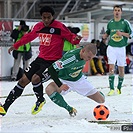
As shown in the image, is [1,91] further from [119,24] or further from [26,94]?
[119,24]

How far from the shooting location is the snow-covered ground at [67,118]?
6.20m

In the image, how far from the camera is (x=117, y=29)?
34.9ft

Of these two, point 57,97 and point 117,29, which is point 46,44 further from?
point 117,29

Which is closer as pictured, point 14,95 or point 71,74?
point 71,74

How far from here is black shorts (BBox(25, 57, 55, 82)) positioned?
7.48 meters

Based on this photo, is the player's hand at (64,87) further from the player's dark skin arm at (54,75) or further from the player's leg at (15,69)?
the player's leg at (15,69)

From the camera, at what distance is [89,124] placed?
6.44 m

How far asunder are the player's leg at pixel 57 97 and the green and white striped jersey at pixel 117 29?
143 inches

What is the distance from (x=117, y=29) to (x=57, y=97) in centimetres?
380

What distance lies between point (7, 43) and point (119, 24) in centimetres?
529

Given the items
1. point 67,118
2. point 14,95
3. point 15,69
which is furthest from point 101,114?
point 15,69

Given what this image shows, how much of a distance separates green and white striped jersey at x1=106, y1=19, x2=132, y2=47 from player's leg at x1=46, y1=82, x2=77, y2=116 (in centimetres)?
363

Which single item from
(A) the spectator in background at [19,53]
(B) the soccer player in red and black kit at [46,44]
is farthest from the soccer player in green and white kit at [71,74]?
(A) the spectator in background at [19,53]

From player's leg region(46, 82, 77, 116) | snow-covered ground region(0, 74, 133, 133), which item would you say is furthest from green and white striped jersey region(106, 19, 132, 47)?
player's leg region(46, 82, 77, 116)
